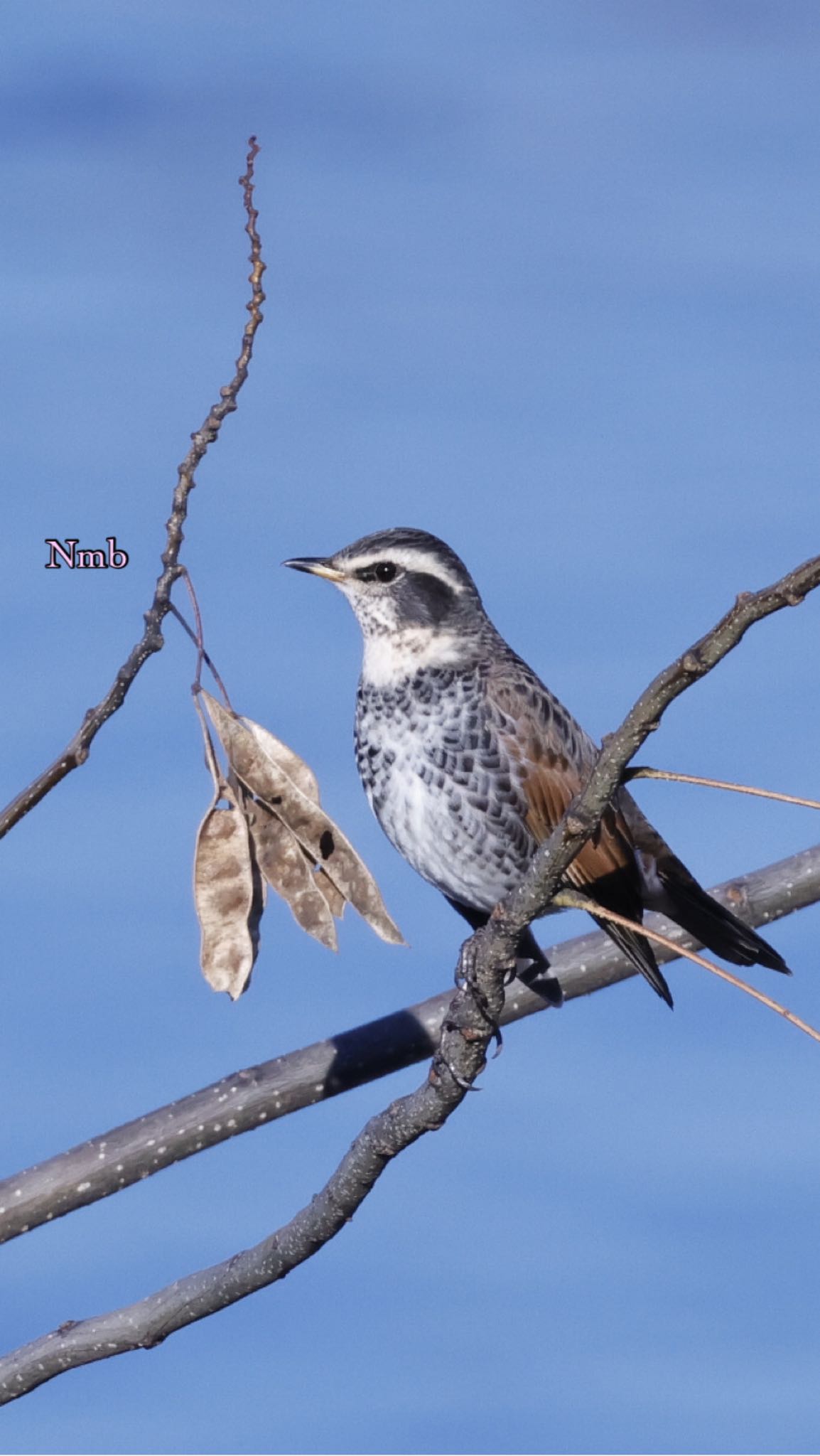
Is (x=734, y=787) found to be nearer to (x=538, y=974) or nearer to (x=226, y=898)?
(x=226, y=898)

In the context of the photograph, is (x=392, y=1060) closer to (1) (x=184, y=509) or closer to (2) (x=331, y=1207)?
(2) (x=331, y=1207)

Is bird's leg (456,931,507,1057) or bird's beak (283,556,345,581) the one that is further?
bird's beak (283,556,345,581)

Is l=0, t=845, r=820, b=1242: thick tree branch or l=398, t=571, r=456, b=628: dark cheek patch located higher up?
l=398, t=571, r=456, b=628: dark cheek patch

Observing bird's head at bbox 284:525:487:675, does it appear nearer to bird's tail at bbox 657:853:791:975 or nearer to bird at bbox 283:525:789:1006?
bird at bbox 283:525:789:1006

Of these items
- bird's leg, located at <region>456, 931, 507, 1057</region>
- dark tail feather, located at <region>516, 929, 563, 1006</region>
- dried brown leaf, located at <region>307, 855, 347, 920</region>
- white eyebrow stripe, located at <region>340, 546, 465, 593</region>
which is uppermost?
white eyebrow stripe, located at <region>340, 546, 465, 593</region>

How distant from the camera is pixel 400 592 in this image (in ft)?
23.2

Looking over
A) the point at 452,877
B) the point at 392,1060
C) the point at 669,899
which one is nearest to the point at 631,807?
the point at 669,899

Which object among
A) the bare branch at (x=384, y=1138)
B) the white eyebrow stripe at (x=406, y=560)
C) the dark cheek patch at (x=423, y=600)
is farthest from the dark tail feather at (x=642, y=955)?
the white eyebrow stripe at (x=406, y=560)

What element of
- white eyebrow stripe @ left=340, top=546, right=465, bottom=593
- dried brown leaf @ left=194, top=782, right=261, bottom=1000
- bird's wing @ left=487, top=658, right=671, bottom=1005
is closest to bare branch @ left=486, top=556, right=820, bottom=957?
dried brown leaf @ left=194, top=782, right=261, bottom=1000

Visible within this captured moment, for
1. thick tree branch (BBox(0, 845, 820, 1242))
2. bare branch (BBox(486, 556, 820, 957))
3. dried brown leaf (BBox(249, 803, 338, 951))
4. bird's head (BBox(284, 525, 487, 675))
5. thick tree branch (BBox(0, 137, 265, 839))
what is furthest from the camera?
bird's head (BBox(284, 525, 487, 675))

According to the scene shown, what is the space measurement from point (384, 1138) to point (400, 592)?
2.79 metres

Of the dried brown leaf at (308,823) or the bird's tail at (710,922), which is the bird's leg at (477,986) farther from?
the bird's tail at (710,922)

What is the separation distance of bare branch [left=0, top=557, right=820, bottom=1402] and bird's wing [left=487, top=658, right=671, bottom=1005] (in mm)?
1197

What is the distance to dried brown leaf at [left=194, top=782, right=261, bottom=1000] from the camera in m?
4.52
